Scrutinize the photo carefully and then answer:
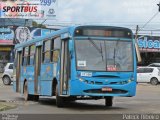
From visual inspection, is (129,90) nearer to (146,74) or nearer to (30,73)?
(30,73)

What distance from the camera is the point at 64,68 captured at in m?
18.4

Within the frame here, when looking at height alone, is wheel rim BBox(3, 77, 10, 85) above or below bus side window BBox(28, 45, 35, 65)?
below

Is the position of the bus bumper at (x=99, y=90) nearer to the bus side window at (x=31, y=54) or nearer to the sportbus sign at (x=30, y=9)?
the bus side window at (x=31, y=54)

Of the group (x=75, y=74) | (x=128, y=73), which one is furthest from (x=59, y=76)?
(x=128, y=73)

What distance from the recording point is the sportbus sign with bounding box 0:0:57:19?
65.2m

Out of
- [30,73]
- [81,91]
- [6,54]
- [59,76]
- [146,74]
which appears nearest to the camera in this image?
[81,91]

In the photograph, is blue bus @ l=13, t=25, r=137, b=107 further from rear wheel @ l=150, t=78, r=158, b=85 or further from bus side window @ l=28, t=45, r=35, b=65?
rear wheel @ l=150, t=78, r=158, b=85

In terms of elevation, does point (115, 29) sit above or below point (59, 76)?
above

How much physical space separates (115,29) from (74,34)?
1.55 meters

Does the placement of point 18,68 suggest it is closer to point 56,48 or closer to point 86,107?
point 56,48

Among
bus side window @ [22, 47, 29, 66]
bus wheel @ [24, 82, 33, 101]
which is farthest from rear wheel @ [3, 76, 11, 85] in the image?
bus wheel @ [24, 82, 33, 101]

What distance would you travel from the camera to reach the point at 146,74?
4381 centimetres

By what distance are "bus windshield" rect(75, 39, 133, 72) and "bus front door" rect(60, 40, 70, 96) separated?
590 mm

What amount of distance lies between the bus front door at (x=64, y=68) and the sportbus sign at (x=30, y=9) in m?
46.7
